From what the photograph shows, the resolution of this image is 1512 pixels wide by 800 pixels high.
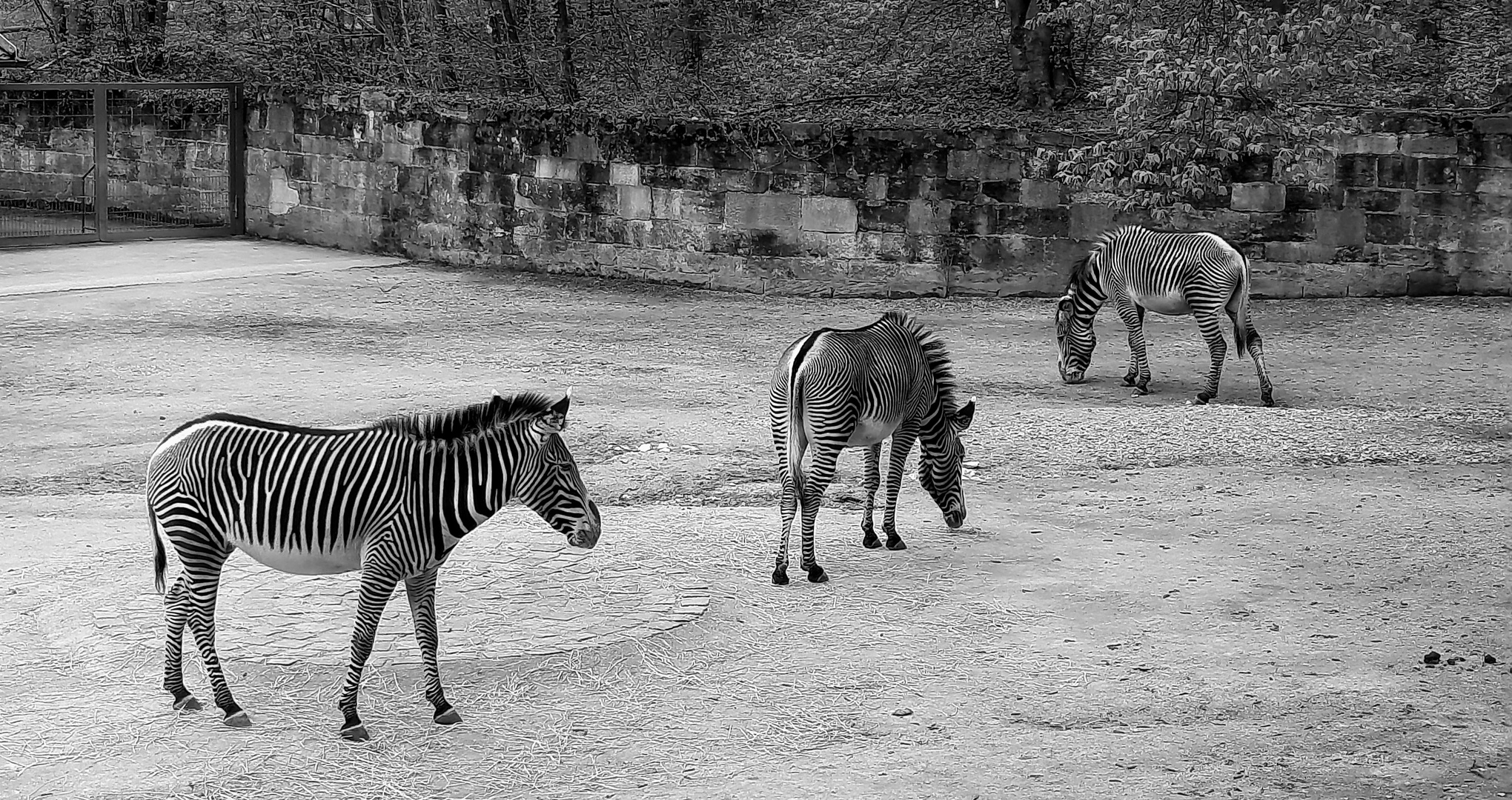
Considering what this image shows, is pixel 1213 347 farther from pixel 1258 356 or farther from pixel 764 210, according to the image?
pixel 764 210

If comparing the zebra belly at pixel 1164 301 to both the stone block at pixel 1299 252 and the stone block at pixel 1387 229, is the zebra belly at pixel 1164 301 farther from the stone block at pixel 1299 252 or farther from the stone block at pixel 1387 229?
the stone block at pixel 1387 229

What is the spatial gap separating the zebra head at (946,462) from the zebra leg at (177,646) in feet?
14.4

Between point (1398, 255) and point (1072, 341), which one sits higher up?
point (1398, 255)

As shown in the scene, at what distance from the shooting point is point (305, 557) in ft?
21.2

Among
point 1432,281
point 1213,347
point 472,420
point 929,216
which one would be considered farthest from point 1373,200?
point 472,420

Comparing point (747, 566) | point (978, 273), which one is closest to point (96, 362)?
point (747, 566)

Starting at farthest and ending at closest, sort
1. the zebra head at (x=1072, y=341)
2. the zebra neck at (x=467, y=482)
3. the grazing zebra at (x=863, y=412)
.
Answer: the zebra head at (x=1072, y=341), the grazing zebra at (x=863, y=412), the zebra neck at (x=467, y=482)

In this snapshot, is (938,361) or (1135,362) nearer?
(938,361)

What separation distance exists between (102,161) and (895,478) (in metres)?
17.7

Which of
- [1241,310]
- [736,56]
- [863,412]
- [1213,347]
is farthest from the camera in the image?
[736,56]

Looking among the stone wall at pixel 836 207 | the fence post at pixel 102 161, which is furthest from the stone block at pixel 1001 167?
the fence post at pixel 102 161

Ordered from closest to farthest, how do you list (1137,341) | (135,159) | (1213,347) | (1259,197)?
(1213,347), (1137,341), (1259,197), (135,159)

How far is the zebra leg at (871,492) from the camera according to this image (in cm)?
955

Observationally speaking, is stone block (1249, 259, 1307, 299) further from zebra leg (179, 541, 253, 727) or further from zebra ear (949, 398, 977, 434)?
zebra leg (179, 541, 253, 727)
